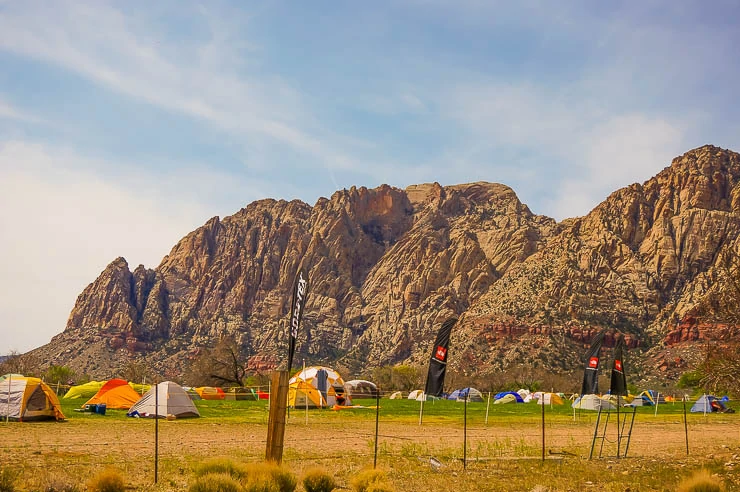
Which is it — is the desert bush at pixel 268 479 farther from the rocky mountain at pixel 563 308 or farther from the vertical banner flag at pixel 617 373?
the rocky mountain at pixel 563 308

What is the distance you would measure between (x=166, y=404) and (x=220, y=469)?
67.6 ft

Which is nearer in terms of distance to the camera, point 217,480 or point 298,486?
point 217,480

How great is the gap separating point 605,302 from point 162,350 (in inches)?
4361

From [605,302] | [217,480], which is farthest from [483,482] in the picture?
[605,302]

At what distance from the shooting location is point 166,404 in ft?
108

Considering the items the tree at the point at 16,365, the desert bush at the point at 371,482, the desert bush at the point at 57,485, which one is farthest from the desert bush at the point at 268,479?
the tree at the point at 16,365

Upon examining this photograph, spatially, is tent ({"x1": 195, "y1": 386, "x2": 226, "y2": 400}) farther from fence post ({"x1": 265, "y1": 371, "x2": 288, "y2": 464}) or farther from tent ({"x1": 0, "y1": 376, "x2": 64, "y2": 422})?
fence post ({"x1": 265, "y1": 371, "x2": 288, "y2": 464})

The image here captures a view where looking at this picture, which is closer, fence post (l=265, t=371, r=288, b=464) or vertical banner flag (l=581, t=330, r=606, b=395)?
fence post (l=265, t=371, r=288, b=464)

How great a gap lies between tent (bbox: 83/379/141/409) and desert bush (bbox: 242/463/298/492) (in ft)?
95.3

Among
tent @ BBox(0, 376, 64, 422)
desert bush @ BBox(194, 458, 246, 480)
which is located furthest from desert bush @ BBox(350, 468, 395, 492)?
tent @ BBox(0, 376, 64, 422)

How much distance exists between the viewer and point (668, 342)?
392ft

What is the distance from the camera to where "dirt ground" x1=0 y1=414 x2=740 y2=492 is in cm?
1538

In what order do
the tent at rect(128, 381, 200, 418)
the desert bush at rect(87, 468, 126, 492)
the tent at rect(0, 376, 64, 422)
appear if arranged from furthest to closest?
the tent at rect(128, 381, 200, 418) → the tent at rect(0, 376, 64, 422) → the desert bush at rect(87, 468, 126, 492)

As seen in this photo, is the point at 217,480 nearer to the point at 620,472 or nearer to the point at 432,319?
the point at 620,472
